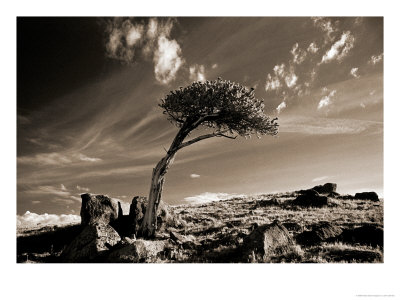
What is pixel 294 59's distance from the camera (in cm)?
1377

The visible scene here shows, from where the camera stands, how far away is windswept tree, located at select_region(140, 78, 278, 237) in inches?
561

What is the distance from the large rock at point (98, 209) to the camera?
14750 mm

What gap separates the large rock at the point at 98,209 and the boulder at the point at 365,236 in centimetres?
1080

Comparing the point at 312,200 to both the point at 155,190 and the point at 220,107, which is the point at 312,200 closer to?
the point at 220,107

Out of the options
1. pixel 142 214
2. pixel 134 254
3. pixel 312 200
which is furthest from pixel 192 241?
pixel 312 200

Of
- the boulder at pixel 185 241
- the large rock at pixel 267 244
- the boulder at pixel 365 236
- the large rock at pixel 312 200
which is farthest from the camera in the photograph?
the large rock at pixel 312 200

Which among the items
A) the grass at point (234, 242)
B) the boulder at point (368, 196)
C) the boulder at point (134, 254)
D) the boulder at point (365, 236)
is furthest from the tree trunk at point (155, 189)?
the boulder at point (368, 196)

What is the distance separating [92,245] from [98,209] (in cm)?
441

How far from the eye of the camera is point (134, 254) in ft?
33.8
